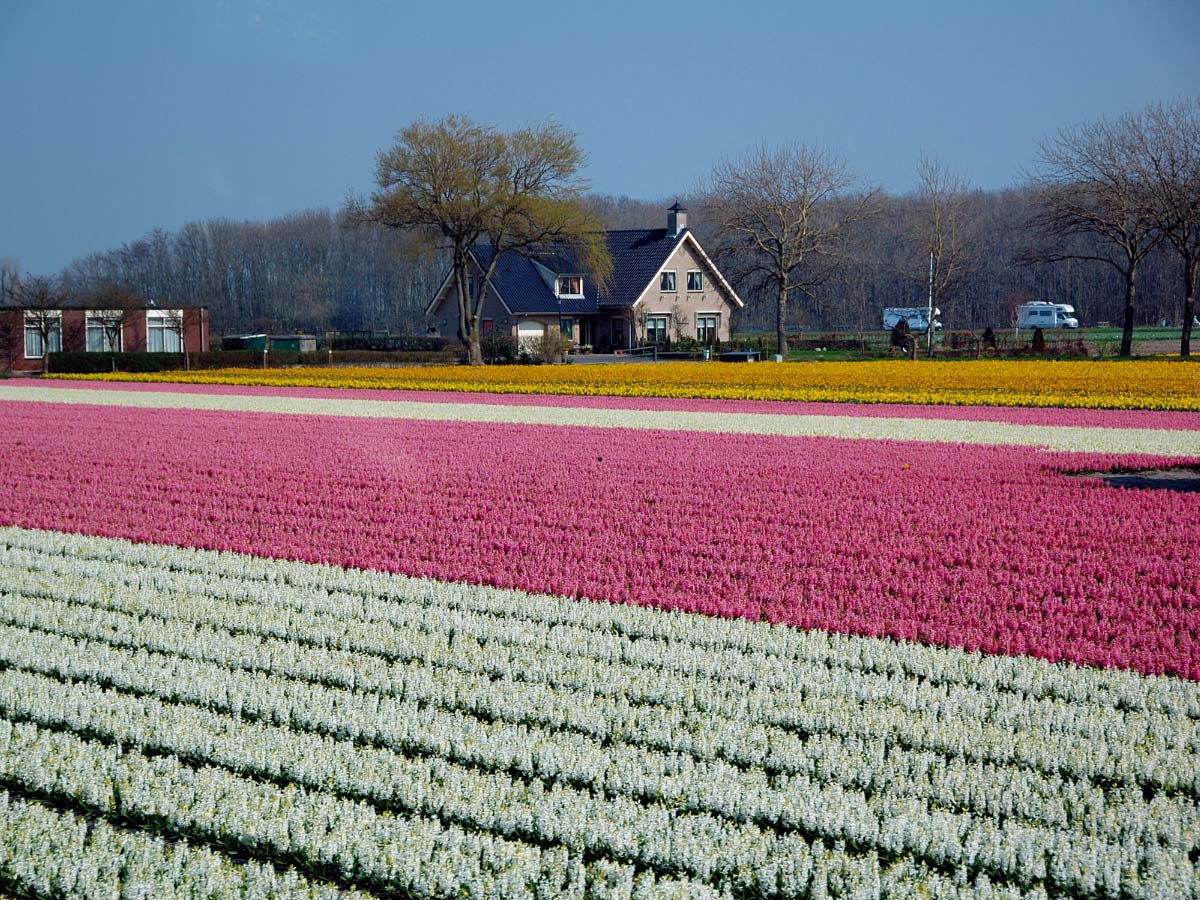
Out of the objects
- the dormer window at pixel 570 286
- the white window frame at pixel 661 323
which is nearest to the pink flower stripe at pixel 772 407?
the dormer window at pixel 570 286

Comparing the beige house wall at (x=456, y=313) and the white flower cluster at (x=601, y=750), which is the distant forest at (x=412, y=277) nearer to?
the beige house wall at (x=456, y=313)

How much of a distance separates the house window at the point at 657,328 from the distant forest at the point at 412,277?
2099 cm

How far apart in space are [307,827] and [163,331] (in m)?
53.0

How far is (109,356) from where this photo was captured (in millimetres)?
44188

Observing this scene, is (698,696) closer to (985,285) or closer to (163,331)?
(163,331)

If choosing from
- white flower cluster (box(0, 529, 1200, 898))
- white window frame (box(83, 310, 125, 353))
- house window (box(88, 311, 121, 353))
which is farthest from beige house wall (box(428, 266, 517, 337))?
white flower cluster (box(0, 529, 1200, 898))

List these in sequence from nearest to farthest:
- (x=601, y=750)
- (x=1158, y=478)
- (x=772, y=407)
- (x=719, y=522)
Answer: (x=601, y=750) < (x=719, y=522) < (x=1158, y=478) < (x=772, y=407)

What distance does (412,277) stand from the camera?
122812mm

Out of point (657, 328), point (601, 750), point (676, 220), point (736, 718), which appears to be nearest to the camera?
point (601, 750)

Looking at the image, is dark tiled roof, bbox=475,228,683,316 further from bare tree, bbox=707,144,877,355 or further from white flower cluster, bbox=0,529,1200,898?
white flower cluster, bbox=0,529,1200,898

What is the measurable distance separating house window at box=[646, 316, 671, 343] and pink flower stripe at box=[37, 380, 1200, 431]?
102 ft

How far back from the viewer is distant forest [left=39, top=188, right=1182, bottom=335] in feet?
332

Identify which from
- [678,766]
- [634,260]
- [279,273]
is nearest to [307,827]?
[678,766]

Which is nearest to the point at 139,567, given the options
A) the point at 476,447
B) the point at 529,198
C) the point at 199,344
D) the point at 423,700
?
the point at 423,700
